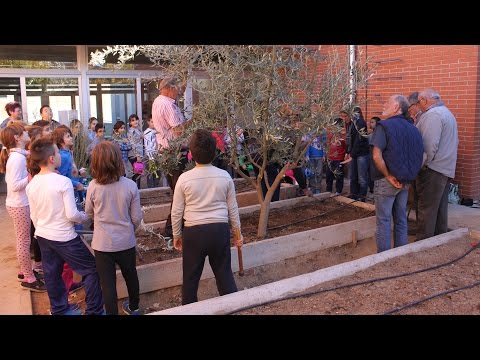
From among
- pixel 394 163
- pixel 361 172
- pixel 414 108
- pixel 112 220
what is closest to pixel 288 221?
pixel 394 163

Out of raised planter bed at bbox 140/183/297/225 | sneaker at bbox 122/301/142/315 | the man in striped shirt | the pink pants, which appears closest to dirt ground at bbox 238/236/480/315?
sneaker at bbox 122/301/142/315

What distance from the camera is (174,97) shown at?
5750mm

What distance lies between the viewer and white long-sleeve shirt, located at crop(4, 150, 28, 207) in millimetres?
5066

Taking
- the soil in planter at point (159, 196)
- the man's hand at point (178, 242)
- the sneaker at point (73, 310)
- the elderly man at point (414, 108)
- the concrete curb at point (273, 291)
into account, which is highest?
the elderly man at point (414, 108)

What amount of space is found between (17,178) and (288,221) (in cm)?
356

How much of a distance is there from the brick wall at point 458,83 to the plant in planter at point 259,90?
231 centimetres

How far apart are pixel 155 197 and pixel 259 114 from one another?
3232mm

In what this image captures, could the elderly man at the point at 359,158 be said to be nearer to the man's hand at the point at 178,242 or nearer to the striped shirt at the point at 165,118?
the striped shirt at the point at 165,118

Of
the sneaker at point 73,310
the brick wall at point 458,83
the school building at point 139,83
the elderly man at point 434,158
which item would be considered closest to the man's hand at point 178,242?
the sneaker at point 73,310

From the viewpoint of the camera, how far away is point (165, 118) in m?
5.73

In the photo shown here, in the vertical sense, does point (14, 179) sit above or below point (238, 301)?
above

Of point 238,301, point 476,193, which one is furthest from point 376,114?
point 238,301

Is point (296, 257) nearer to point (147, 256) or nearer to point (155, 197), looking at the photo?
point (147, 256)

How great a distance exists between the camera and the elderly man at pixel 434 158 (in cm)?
586
